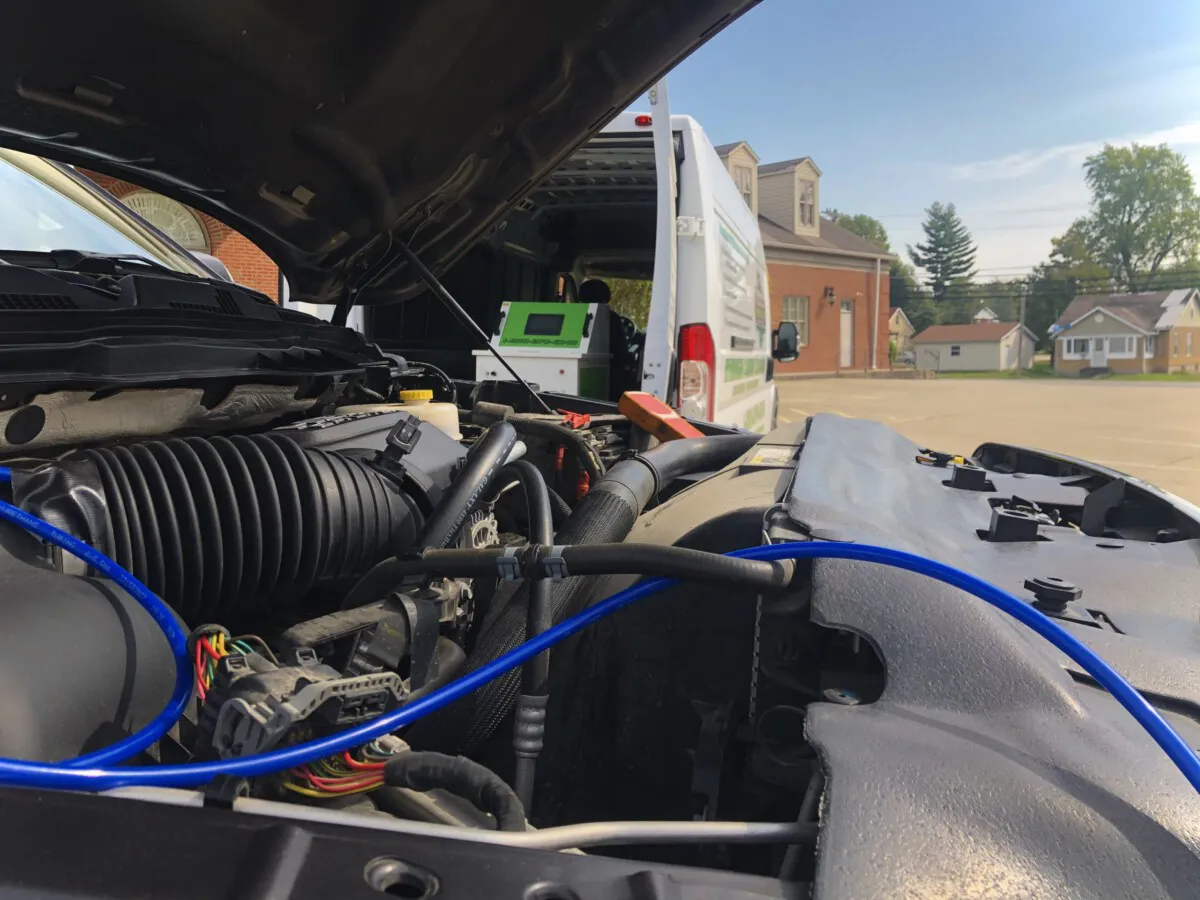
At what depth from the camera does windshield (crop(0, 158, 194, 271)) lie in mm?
2361

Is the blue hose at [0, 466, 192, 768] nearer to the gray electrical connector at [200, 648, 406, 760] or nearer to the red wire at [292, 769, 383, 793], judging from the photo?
the gray electrical connector at [200, 648, 406, 760]

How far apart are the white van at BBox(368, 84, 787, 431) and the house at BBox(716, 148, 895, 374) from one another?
93.0ft

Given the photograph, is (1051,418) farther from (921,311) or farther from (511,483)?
(921,311)

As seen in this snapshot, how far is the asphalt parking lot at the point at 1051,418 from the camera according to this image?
11.6 meters

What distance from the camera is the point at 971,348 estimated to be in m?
58.1

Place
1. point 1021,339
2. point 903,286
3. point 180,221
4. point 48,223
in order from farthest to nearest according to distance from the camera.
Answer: point 903,286 < point 1021,339 < point 180,221 < point 48,223

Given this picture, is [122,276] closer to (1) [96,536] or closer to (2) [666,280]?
A: (1) [96,536]

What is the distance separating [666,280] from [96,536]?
378 centimetres

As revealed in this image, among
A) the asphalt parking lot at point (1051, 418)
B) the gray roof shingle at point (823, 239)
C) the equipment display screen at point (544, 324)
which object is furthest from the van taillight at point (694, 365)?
the gray roof shingle at point (823, 239)

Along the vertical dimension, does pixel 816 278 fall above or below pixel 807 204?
below

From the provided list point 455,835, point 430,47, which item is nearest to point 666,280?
point 430,47

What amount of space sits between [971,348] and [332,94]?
6224 centimetres

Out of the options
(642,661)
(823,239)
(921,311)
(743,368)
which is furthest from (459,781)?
(921,311)

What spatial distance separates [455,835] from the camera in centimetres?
85
